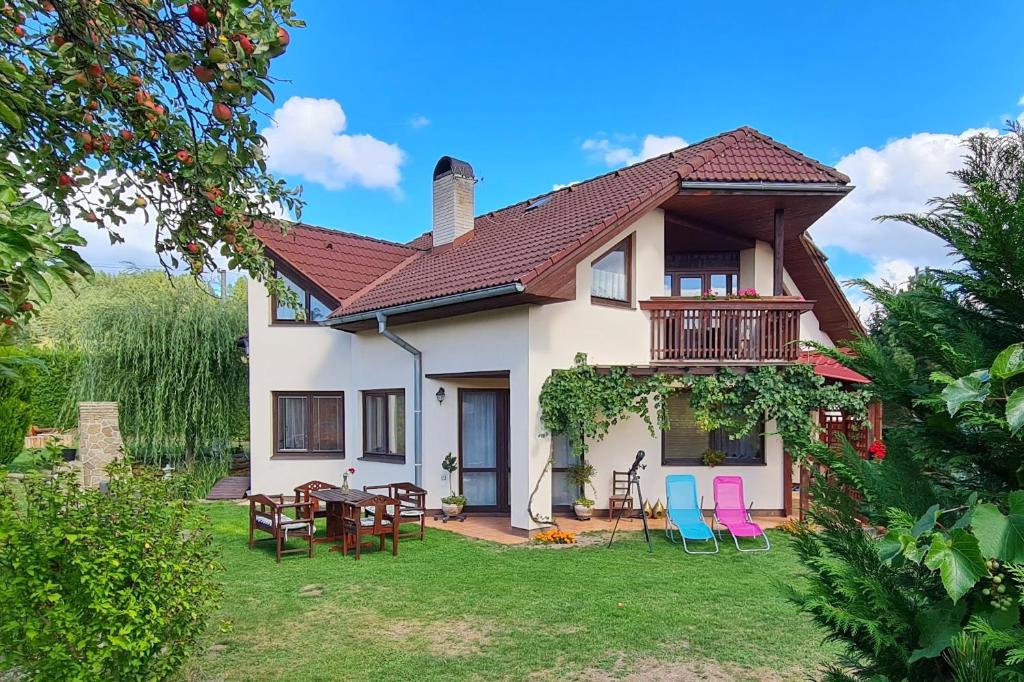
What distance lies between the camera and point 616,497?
1027 centimetres

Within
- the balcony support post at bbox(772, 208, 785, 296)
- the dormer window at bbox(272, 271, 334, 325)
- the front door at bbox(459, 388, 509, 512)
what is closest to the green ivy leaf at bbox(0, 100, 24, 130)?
the front door at bbox(459, 388, 509, 512)

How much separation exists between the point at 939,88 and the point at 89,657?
15628 millimetres

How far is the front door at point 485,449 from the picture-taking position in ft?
35.1

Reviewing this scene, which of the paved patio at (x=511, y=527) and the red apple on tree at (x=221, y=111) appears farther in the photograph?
the paved patio at (x=511, y=527)

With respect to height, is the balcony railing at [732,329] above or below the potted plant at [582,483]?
above

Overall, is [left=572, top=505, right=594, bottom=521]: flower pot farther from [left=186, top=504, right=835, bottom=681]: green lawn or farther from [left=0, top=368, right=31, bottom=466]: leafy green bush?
[left=0, top=368, right=31, bottom=466]: leafy green bush

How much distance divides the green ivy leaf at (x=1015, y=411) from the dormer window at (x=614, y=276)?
27.8 feet

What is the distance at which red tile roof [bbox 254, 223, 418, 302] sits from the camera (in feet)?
→ 42.4

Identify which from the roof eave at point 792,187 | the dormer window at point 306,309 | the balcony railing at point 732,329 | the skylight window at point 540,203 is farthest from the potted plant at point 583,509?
the dormer window at point 306,309

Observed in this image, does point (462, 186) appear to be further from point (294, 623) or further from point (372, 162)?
point (372, 162)

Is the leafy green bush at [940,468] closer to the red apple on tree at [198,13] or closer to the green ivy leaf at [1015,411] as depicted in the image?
the green ivy leaf at [1015,411]

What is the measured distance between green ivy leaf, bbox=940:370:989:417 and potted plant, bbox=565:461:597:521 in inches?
355

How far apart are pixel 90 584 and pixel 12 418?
53.4 feet

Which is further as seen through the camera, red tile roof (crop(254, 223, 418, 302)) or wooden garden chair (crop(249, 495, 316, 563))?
red tile roof (crop(254, 223, 418, 302))
